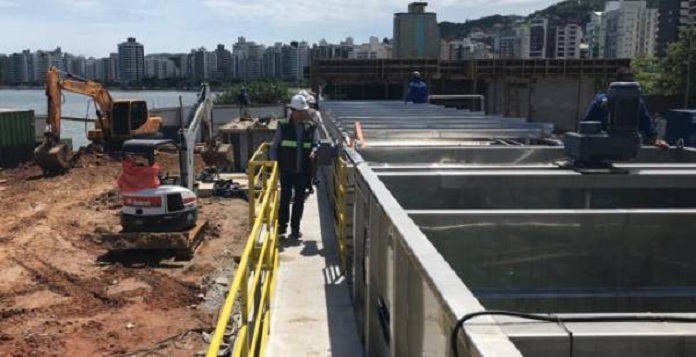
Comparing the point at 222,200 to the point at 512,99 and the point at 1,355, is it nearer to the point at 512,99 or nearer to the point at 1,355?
the point at 1,355

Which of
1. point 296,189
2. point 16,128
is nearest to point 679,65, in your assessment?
point 16,128

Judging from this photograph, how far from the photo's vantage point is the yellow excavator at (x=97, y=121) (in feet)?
74.9

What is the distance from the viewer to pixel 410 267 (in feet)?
10.2

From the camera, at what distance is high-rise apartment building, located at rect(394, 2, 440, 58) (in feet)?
132

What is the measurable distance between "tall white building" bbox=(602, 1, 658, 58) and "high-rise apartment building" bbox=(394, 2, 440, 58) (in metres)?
119

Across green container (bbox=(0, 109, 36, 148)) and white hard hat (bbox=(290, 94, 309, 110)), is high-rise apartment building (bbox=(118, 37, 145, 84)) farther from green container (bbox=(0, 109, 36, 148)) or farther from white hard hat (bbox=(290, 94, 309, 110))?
white hard hat (bbox=(290, 94, 309, 110))

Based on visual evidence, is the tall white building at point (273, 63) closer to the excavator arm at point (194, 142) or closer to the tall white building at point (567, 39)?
the tall white building at point (567, 39)

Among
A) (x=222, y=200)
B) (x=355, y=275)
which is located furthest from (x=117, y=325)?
(x=222, y=200)

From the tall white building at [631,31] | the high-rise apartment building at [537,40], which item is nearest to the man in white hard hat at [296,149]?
the high-rise apartment building at [537,40]

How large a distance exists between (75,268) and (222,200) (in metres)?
7.14

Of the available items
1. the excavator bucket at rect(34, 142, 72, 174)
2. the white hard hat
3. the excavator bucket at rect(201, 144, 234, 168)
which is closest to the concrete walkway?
the white hard hat

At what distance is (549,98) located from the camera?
3909 cm

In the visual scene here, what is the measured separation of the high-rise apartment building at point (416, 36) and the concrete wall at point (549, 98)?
4.45 m

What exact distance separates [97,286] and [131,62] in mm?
132030
